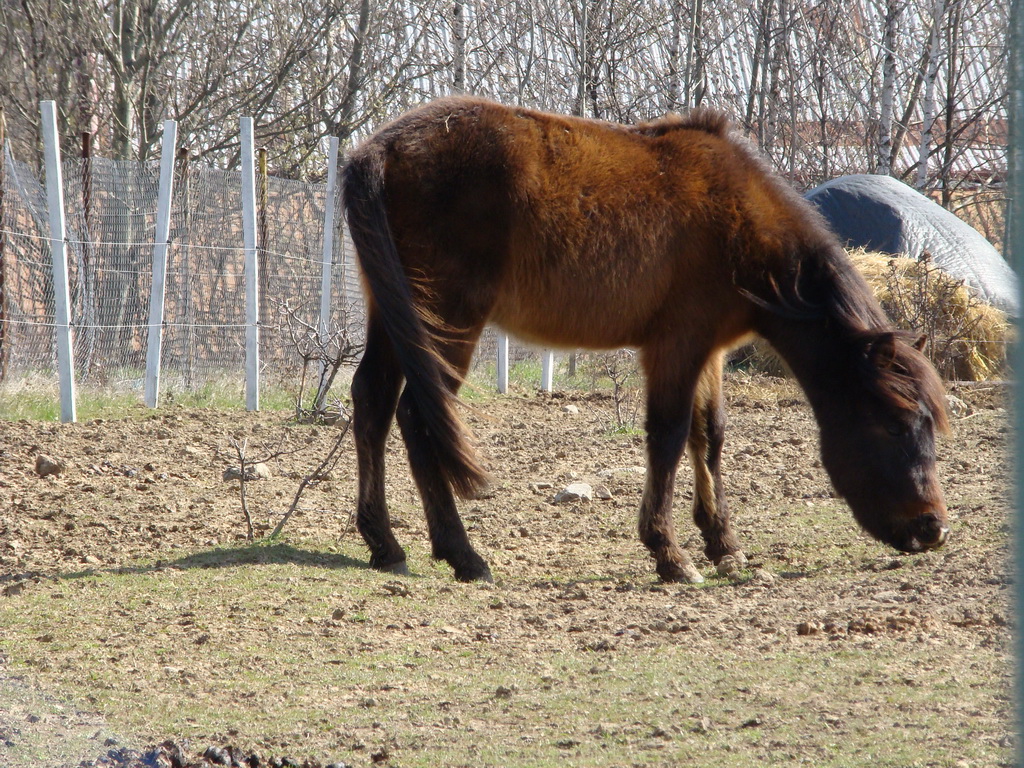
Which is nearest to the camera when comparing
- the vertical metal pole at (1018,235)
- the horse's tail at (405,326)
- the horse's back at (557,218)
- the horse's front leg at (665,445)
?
the vertical metal pole at (1018,235)

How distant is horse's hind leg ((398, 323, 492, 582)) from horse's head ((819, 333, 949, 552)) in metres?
1.72

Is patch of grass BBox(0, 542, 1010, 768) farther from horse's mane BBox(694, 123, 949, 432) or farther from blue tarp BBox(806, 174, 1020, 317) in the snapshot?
blue tarp BBox(806, 174, 1020, 317)

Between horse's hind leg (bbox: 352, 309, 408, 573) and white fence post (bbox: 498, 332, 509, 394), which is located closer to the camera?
horse's hind leg (bbox: 352, 309, 408, 573)

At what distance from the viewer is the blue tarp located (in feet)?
36.1

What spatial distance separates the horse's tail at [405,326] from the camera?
4.25m

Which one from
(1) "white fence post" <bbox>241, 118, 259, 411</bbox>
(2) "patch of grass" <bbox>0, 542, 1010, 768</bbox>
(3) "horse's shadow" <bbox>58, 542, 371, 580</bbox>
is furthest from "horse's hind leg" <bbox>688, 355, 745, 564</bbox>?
(1) "white fence post" <bbox>241, 118, 259, 411</bbox>

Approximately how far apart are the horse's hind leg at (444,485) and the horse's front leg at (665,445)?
811mm

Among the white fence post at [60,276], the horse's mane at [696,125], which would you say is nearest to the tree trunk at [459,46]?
the white fence post at [60,276]

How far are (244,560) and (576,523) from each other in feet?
6.38

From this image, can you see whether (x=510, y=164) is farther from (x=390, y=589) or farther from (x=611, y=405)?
(x=611, y=405)

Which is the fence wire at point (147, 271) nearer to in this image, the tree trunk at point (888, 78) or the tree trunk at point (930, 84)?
the tree trunk at point (888, 78)

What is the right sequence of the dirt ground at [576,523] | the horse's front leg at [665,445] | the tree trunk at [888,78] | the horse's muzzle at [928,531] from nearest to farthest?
the dirt ground at [576,523] → the horse's muzzle at [928,531] → the horse's front leg at [665,445] → the tree trunk at [888,78]

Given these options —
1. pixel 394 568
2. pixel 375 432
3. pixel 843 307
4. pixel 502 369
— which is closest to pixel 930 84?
pixel 502 369

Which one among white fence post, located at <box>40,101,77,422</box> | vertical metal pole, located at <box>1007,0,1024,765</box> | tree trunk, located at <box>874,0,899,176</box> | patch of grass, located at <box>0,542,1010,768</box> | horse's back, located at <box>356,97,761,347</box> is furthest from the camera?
tree trunk, located at <box>874,0,899,176</box>
